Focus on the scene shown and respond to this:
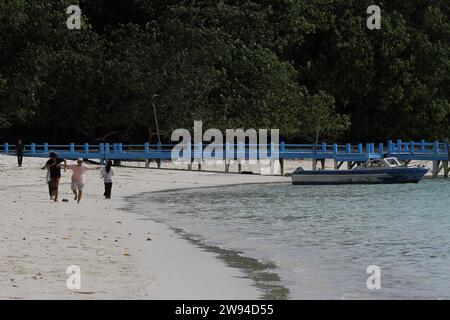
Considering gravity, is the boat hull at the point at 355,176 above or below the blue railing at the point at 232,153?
below

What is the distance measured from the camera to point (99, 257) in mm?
18953

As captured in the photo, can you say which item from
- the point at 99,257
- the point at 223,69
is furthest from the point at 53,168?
the point at 223,69

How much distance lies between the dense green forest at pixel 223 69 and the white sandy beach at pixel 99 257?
101ft

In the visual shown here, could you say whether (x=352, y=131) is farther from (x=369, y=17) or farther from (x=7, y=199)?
(x=7, y=199)

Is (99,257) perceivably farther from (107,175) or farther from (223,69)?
(223,69)

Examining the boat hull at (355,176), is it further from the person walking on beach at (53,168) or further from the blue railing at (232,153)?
the person walking on beach at (53,168)

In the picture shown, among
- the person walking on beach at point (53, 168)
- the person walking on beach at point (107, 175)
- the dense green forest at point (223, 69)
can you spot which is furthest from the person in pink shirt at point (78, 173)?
the dense green forest at point (223, 69)

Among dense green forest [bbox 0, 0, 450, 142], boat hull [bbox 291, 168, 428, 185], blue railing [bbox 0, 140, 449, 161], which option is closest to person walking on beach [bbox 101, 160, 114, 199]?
boat hull [bbox 291, 168, 428, 185]

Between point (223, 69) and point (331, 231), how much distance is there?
3962cm

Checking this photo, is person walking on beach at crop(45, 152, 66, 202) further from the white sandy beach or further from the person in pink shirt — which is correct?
the white sandy beach

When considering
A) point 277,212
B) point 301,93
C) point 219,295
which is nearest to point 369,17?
point 301,93

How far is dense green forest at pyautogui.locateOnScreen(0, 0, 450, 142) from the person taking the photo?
6525 centimetres

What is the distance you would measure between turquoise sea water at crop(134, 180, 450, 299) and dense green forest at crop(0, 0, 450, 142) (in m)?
16.9

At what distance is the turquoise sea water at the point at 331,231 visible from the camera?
18.0m
